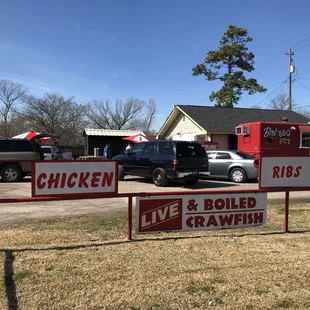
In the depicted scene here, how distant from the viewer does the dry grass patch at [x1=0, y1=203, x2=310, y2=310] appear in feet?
12.2

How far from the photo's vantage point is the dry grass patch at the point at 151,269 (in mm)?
3715

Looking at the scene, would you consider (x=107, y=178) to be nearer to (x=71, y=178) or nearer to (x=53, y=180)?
(x=71, y=178)

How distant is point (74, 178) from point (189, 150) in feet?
26.3

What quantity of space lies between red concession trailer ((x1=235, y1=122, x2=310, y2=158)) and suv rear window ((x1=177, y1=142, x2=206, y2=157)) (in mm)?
4232

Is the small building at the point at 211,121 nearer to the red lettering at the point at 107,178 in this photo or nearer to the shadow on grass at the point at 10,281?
the red lettering at the point at 107,178

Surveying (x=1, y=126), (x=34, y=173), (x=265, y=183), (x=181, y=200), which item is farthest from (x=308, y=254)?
(x=1, y=126)

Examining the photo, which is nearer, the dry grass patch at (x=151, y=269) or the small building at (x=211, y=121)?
the dry grass patch at (x=151, y=269)

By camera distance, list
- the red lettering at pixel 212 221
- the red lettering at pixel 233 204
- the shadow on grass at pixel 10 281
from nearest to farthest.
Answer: the shadow on grass at pixel 10 281, the red lettering at pixel 212 221, the red lettering at pixel 233 204

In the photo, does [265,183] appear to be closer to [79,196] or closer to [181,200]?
[181,200]

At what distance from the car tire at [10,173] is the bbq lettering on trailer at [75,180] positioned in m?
9.88

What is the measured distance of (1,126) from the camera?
175 feet

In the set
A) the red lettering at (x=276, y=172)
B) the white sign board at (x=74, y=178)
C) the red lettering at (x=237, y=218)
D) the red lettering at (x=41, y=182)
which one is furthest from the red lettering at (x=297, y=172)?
the red lettering at (x=41, y=182)

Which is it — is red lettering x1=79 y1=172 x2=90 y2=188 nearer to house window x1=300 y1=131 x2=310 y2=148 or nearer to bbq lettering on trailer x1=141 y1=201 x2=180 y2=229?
bbq lettering on trailer x1=141 y1=201 x2=180 y2=229

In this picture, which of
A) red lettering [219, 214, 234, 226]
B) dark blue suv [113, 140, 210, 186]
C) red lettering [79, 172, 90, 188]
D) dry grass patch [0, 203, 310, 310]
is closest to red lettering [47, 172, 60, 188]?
red lettering [79, 172, 90, 188]
